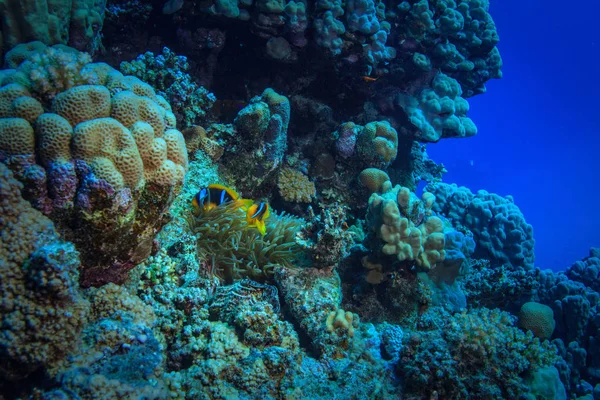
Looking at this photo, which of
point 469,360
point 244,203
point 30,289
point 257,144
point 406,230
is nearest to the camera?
point 30,289

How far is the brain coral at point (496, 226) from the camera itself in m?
8.19

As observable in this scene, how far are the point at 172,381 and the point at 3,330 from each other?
1.21 metres

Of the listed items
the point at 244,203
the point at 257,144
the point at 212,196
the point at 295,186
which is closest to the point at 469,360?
the point at 244,203

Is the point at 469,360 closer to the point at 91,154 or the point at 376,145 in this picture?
the point at 91,154

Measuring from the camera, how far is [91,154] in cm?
241

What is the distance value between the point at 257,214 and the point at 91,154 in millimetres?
2035

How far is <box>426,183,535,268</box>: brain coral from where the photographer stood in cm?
819

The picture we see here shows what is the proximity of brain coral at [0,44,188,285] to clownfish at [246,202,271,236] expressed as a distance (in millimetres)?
1293

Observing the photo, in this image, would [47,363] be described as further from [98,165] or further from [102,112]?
[102,112]

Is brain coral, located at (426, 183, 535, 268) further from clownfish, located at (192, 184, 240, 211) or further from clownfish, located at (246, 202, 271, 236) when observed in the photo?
clownfish, located at (192, 184, 240, 211)

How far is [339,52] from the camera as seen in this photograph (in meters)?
6.46

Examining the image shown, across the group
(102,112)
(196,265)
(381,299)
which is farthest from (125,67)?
(381,299)

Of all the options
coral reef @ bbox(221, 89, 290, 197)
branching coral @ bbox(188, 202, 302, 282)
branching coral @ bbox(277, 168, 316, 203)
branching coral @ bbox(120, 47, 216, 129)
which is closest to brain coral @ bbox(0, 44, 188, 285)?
branching coral @ bbox(188, 202, 302, 282)

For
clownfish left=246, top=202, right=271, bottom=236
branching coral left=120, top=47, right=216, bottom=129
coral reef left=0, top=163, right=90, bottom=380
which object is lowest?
coral reef left=0, top=163, right=90, bottom=380
